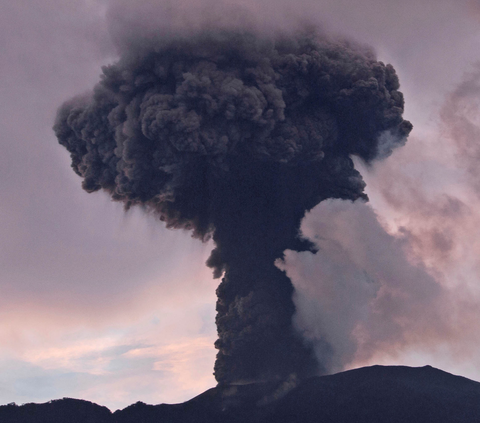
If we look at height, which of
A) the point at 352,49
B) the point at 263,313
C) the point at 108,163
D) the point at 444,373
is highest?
the point at 352,49

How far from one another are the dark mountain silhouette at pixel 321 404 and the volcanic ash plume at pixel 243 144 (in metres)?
1.84

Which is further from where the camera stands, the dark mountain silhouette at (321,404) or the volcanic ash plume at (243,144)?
the dark mountain silhouette at (321,404)

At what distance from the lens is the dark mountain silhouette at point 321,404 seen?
39.7 metres

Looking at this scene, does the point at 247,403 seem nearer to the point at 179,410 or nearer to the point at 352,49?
the point at 179,410

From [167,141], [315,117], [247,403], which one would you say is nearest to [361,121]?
[315,117]

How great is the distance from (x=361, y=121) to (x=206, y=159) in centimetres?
1507

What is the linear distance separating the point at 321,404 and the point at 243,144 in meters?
23.2

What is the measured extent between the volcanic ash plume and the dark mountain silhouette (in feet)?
6.02

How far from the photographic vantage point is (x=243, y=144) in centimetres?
3775

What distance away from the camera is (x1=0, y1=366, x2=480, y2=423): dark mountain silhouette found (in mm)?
39656

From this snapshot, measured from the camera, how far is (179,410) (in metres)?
46.2

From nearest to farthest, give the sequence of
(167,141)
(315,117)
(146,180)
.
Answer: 1. (167,141)
2. (146,180)
3. (315,117)

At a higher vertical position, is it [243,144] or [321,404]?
[243,144]

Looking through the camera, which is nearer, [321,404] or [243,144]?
[243,144]
